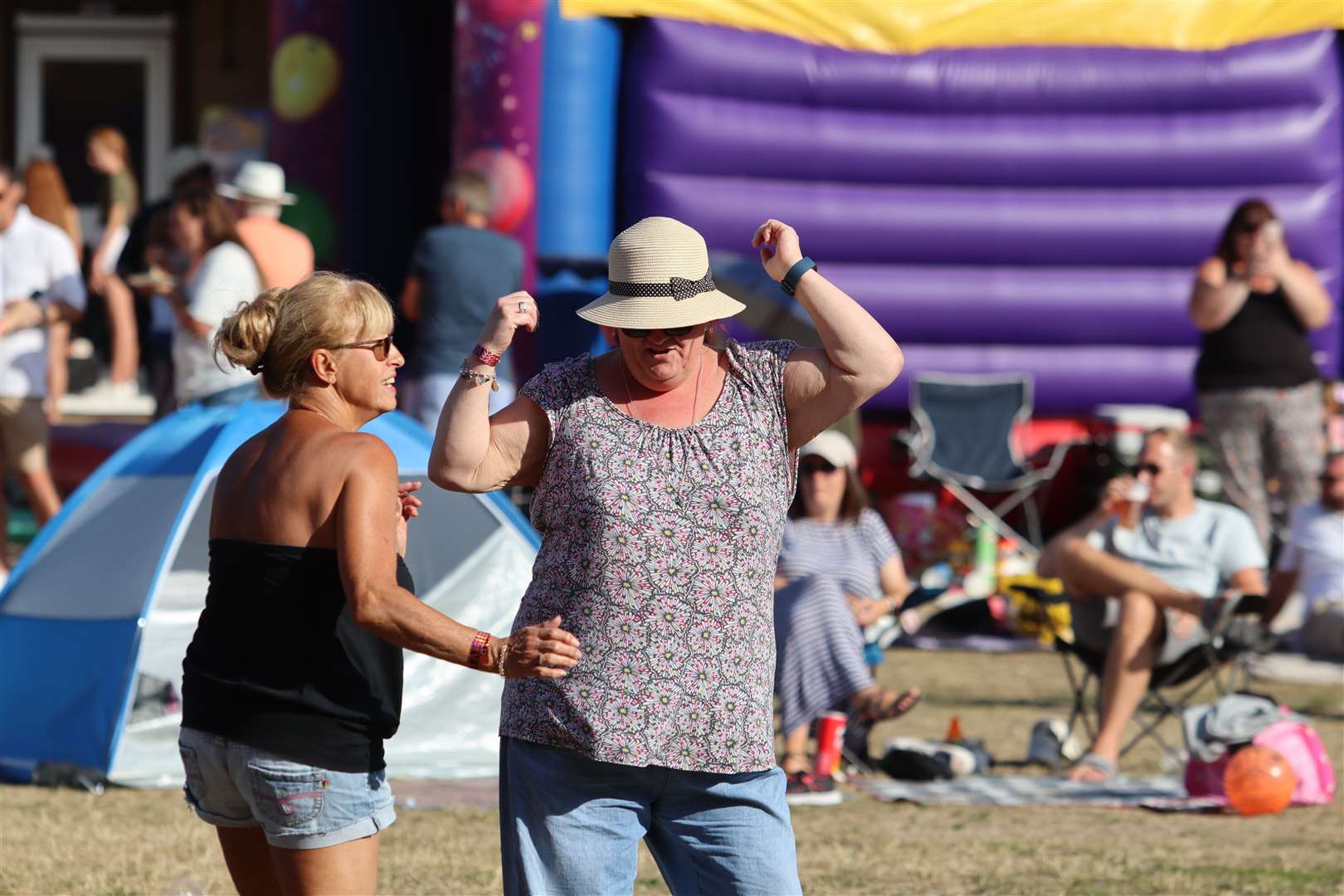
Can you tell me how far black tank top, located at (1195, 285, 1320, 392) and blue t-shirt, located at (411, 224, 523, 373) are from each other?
275 centimetres

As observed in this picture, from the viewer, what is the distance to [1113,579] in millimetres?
5590

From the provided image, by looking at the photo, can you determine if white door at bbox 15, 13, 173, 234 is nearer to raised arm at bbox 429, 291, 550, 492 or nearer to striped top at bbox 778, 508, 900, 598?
striped top at bbox 778, 508, 900, 598

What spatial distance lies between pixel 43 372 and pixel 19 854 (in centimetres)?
333

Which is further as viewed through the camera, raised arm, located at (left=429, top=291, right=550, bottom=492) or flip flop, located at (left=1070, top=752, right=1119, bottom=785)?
flip flop, located at (left=1070, top=752, right=1119, bottom=785)

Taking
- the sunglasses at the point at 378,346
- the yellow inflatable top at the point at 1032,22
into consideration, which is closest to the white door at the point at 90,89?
the yellow inflatable top at the point at 1032,22

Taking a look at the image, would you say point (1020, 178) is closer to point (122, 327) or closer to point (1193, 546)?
point (1193, 546)

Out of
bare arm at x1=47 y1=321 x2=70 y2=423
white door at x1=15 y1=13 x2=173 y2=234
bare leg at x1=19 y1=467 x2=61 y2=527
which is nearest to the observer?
bare leg at x1=19 y1=467 x2=61 y2=527

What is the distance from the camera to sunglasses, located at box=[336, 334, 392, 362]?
2807mm

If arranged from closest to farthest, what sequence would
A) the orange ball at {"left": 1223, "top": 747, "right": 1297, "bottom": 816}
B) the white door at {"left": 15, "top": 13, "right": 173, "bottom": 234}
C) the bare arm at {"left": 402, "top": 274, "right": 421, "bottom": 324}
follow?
1. the orange ball at {"left": 1223, "top": 747, "right": 1297, "bottom": 816}
2. the bare arm at {"left": 402, "top": 274, "right": 421, "bottom": 324}
3. the white door at {"left": 15, "top": 13, "right": 173, "bottom": 234}

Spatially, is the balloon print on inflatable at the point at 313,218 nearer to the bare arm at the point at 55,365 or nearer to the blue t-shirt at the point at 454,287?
the bare arm at the point at 55,365

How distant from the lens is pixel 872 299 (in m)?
8.91

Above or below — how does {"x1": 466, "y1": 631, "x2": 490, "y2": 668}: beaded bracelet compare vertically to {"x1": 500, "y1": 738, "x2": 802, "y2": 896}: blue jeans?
above

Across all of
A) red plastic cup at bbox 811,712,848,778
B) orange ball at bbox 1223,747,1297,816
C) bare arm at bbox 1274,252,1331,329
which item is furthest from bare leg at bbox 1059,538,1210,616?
bare arm at bbox 1274,252,1331,329

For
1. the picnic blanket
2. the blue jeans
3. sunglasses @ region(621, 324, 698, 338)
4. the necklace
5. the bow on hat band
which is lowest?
the picnic blanket
